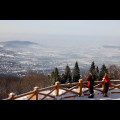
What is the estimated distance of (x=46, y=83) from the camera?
51625 mm
